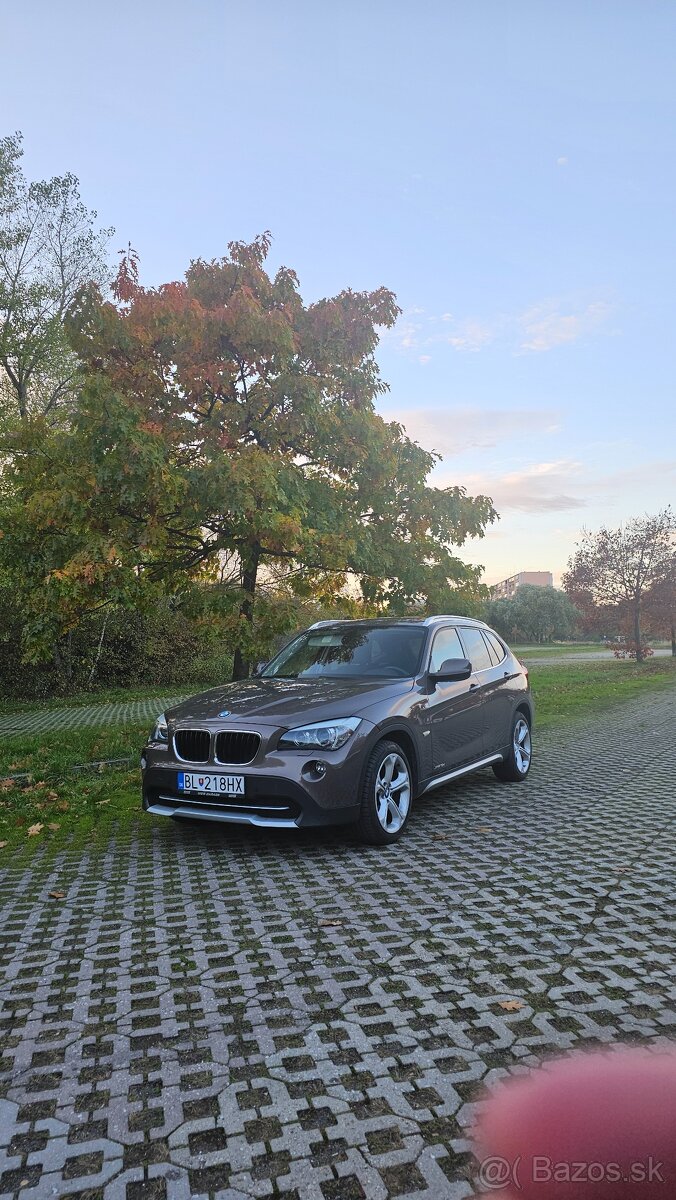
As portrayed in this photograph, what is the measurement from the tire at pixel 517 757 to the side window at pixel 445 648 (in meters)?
1.36

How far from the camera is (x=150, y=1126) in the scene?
2.56m

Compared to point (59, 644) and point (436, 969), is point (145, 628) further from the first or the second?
point (436, 969)

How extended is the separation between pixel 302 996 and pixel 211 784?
2392 mm

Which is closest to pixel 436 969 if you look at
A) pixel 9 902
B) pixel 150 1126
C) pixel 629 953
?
pixel 629 953

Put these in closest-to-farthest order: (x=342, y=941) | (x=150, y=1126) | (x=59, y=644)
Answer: (x=150, y=1126) < (x=342, y=941) < (x=59, y=644)

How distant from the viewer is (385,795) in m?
6.01

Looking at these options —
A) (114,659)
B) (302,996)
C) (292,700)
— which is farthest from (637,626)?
(302,996)

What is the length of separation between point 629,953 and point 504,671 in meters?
4.70

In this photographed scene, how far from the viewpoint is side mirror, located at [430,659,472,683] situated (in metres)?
6.76

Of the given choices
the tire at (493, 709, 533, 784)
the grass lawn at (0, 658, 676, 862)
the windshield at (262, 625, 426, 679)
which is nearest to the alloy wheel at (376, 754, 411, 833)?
the windshield at (262, 625, 426, 679)

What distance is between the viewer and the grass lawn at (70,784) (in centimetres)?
667

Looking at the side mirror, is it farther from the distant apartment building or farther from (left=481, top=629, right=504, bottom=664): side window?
the distant apartment building

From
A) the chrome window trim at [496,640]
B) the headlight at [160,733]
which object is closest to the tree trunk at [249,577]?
the chrome window trim at [496,640]

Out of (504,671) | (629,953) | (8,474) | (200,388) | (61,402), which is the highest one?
(61,402)
